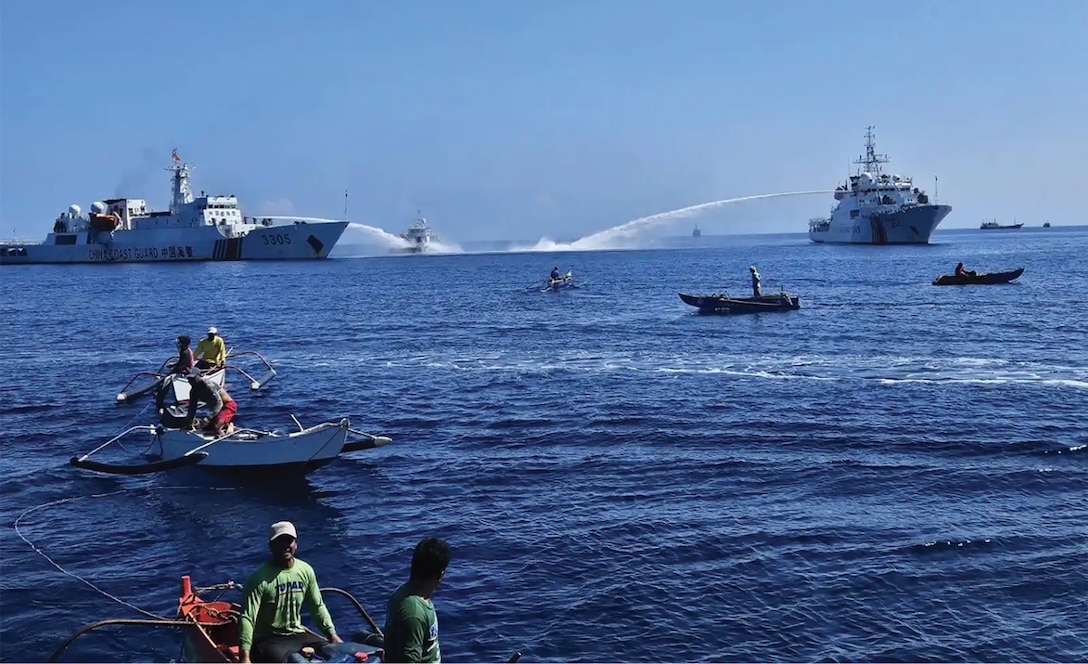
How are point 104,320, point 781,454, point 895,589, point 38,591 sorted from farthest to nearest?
point 104,320 → point 781,454 → point 38,591 → point 895,589

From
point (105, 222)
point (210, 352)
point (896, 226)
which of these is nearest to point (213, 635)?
point (210, 352)

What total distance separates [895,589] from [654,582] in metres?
4.20

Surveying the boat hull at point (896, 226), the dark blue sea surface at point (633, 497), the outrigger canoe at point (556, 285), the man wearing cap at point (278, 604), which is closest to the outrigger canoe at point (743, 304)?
the dark blue sea surface at point (633, 497)

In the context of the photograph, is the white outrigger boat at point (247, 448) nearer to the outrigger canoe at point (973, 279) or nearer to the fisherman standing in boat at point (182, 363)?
the fisherman standing in boat at point (182, 363)

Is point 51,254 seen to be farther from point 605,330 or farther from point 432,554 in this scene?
point 432,554

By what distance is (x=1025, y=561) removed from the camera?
693 inches

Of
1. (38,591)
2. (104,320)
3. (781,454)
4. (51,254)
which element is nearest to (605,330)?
(781,454)

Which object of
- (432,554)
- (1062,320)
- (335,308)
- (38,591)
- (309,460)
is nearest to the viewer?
(432,554)

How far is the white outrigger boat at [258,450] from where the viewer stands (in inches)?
927

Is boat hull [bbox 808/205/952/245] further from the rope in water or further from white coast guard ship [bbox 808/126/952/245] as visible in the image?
the rope in water

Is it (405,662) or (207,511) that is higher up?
(405,662)

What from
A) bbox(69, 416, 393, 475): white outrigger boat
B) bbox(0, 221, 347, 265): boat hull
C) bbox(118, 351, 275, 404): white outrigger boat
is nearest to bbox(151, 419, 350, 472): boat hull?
bbox(69, 416, 393, 475): white outrigger boat

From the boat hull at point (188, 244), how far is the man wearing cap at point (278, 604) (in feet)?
451

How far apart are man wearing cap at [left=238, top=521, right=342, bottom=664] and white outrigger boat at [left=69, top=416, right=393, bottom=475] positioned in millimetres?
13258
